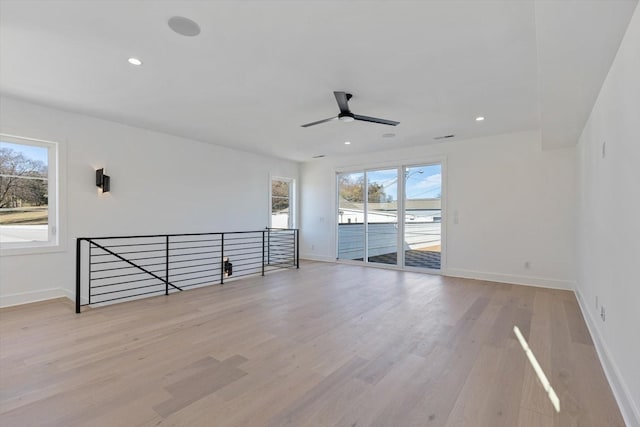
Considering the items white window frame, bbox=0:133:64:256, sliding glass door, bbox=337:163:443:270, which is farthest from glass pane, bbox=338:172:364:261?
white window frame, bbox=0:133:64:256

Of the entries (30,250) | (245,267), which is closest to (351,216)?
(245,267)

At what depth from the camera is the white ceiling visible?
210 cm

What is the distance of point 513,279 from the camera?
5.17 metres

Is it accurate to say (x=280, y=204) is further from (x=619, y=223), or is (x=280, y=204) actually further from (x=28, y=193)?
(x=619, y=223)

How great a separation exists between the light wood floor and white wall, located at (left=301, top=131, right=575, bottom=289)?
3.24 ft

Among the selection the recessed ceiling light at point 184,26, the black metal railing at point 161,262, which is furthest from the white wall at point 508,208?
the recessed ceiling light at point 184,26

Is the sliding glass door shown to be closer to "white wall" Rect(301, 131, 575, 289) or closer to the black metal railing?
"white wall" Rect(301, 131, 575, 289)

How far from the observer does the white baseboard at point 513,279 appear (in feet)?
15.8

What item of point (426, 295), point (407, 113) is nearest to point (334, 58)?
point (407, 113)

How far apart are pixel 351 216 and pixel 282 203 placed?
1898mm

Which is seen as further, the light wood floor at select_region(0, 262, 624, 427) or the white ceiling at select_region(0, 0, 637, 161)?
the white ceiling at select_region(0, 0, 637, 161)

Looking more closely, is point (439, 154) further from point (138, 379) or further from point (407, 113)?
Result: point (138, 379)

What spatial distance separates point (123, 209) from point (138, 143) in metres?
1.14

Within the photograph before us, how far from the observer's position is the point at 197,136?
5.62 metres
